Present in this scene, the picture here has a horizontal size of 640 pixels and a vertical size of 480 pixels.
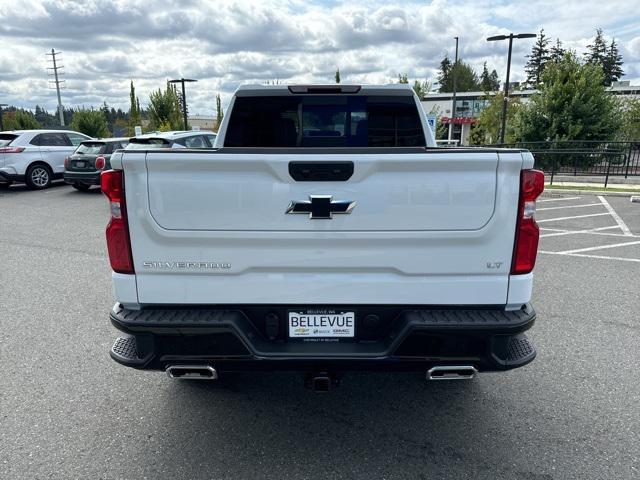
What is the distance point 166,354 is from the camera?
8.25 feet

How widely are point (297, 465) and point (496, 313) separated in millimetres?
1396

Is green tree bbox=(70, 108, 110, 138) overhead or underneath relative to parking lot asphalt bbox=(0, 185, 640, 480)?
overhead

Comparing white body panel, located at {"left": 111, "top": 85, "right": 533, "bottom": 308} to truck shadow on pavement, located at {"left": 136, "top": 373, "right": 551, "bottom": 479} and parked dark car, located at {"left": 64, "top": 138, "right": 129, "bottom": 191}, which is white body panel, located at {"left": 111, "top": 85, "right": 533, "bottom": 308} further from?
parked dark car, located at {"left": 64, "top": 138, "right": 129, "bottom": 191}

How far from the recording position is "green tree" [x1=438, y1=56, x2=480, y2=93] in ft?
273

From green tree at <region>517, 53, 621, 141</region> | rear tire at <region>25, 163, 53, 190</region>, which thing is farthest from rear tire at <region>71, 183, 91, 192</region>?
green tree at <region>517, 53, 621, 141</region>

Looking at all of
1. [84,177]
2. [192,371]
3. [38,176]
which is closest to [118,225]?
[192,371]

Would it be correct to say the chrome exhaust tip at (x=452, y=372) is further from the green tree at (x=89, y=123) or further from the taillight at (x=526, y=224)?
the green tree at (x=89, y=123)

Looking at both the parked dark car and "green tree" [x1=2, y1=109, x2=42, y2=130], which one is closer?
the parked dark car

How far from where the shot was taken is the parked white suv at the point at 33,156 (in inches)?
572

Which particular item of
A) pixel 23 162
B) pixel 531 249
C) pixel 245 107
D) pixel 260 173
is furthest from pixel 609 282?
pixel 23 162

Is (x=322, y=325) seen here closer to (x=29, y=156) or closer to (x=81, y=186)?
(x=81, y=186)

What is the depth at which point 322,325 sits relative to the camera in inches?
100

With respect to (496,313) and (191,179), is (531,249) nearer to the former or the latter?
(496,313)

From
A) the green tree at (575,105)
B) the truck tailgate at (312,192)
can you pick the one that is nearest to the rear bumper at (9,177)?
the truck tailgate at (312,192)
